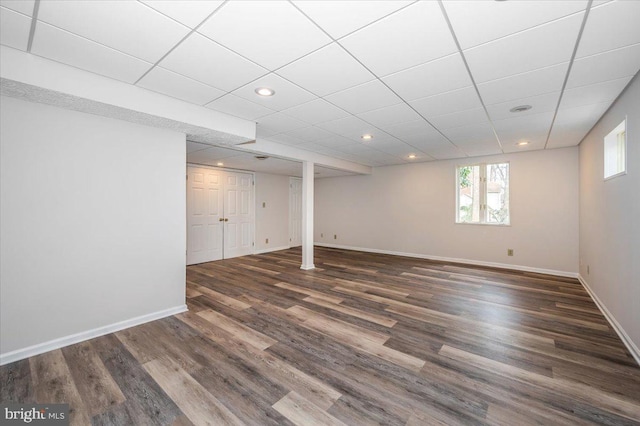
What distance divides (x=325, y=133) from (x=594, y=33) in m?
2.99

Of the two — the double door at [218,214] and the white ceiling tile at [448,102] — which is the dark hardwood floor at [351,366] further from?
the double door at [218,214]

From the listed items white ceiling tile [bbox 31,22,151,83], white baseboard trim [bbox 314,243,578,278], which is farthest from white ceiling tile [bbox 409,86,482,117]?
white baseboard trim [bbox 314,243,578,278]

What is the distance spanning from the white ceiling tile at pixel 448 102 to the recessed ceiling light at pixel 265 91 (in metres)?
1.49

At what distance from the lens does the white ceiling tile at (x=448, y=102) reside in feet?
9.05

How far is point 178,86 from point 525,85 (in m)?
3.29

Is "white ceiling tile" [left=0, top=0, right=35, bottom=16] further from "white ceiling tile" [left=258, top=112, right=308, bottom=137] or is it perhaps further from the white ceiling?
"white ceiling tile" [left=258, top=112, right=308, bottom=137]

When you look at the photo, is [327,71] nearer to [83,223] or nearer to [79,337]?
[83,223]

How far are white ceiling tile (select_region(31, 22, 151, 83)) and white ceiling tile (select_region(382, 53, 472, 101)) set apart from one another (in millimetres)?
2146

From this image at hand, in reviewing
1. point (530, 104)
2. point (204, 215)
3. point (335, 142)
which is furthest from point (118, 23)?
point (204, 215)

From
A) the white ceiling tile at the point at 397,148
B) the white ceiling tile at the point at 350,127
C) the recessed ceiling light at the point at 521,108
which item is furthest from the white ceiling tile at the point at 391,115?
the white ceiling tile at the point at 397,148

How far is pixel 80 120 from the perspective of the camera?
2666 mm

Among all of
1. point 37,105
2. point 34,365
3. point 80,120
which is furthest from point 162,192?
point 34,365

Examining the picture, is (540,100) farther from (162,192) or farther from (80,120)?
(80,120)

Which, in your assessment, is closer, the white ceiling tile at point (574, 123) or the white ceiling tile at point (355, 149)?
the white ceiling tile at point (574, 123)
